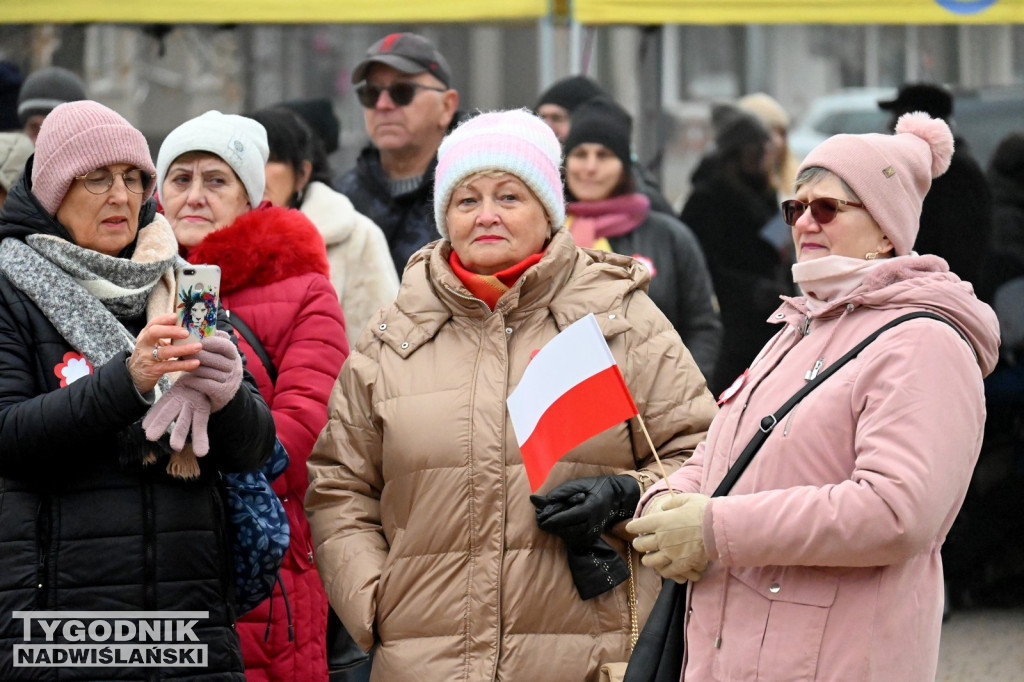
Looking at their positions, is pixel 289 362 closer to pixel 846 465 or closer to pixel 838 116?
pixel 846 465

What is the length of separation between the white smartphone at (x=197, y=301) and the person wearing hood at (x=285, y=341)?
0.65 meters

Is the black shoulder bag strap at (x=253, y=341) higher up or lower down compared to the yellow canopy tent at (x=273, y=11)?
lower down

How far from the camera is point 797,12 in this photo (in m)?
6.03

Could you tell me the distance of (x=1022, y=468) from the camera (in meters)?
6.36

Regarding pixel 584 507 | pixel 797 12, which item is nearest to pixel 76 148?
pixel 584 507

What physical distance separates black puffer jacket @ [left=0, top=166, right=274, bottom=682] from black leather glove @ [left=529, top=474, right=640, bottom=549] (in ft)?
2.23

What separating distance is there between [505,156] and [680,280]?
242 cm

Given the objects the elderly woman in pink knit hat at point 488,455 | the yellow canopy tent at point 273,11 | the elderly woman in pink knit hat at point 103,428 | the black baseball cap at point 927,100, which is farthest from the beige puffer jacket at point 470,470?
the black baseball cap at point 927,100

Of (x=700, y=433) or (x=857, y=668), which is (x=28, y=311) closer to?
(x=700, y=433)

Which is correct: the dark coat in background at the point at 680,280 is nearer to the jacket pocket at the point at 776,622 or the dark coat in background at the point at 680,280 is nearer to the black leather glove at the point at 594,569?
the black leather glove at the point at 594,569

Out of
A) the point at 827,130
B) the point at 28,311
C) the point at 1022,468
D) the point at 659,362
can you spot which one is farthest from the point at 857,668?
the point at 827,130

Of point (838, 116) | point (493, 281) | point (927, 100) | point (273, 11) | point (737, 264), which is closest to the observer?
point (493, 281)

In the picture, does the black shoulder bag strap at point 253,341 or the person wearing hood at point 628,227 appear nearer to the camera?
the black shoulder bag strap at point 253,341

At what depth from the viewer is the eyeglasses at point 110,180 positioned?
3355 millimetres
